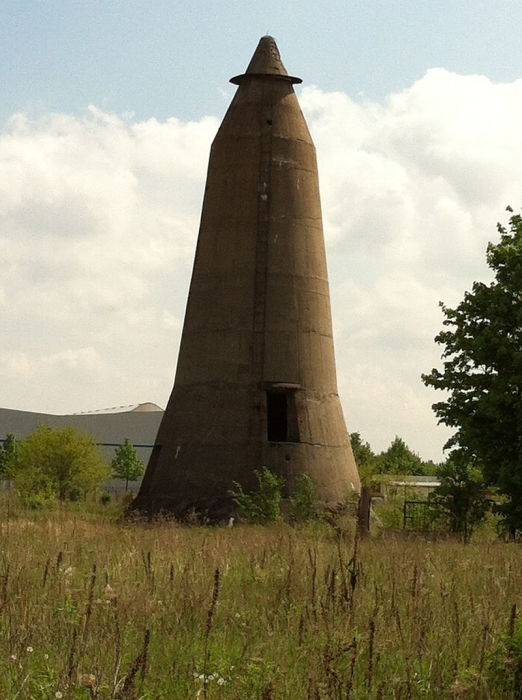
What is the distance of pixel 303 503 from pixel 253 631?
62.3 feet

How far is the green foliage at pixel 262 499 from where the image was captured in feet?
84.0

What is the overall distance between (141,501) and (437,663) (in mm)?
23117

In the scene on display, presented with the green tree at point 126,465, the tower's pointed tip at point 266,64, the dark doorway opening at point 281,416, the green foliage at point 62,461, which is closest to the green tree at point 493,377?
the dark doorway opening at point 281,416

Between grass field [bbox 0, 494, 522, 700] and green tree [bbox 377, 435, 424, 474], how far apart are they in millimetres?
60243

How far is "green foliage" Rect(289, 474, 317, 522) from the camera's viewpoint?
2569 cm

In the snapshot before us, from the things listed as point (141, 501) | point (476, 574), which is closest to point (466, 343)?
point (141, 501)

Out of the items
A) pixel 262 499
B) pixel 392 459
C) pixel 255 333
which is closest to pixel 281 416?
pixel 255 333

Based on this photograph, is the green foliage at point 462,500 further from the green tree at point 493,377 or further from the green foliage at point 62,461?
the green foliage at point 62,461

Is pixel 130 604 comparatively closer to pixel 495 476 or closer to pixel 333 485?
pixel 495 476

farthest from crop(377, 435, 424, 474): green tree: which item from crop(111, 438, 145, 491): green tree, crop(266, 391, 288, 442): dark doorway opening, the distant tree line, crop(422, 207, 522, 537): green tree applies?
crop(422, 207, 522, 537): green tree

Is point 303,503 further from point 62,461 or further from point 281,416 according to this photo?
point 62,461

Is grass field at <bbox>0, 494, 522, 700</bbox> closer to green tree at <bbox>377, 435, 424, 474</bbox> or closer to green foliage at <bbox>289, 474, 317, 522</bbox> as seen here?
green foliage at <bbox>289, 474, 317, 522</bbox>

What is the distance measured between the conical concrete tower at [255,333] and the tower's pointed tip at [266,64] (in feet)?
0.14

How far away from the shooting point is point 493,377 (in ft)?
71.6
